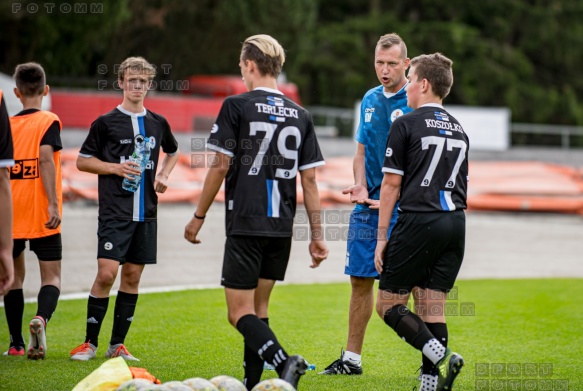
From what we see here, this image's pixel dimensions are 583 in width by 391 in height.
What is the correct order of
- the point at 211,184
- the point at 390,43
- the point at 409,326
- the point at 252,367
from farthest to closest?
the point at 390,43, the point at 409,326, the point at 252,367, the point at 211,184

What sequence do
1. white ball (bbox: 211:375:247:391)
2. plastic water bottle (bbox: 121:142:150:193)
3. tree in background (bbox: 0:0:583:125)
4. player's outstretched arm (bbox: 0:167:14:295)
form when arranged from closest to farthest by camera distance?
player's outstretched arm (bbox: 0:167:14:295)
white ball (bbox: 211:375:247:391)
plastic water bottle (bbox: 121:142:150:193)
tree in background (bbox: 0:0:583:125)

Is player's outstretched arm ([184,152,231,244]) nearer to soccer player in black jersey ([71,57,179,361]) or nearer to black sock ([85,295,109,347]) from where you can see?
soccer player in black jersey ([71,57,179,361])

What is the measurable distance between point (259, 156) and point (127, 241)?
200 centimetres

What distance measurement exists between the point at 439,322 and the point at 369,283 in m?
1.07

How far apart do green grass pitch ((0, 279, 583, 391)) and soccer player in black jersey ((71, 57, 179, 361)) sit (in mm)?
378

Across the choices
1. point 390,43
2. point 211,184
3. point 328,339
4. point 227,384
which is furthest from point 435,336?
point 328,339

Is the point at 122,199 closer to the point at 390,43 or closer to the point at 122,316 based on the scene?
the point at 122,316

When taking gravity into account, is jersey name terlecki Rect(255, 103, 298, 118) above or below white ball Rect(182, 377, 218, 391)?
above

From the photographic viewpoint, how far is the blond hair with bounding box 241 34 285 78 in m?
5.52

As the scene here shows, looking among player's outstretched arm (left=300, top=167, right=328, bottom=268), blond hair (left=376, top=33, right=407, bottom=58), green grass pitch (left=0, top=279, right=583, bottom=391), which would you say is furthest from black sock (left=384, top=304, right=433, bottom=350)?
blond hair (left=376, top=33, right=407, bottom=58)

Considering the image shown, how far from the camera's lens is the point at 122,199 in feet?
23.2

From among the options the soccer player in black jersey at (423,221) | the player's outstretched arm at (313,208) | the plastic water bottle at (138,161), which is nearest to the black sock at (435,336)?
the soccer player in black jersey at (423,221)

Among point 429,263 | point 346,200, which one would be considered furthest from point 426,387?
point 346,200

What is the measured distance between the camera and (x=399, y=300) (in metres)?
5.88
